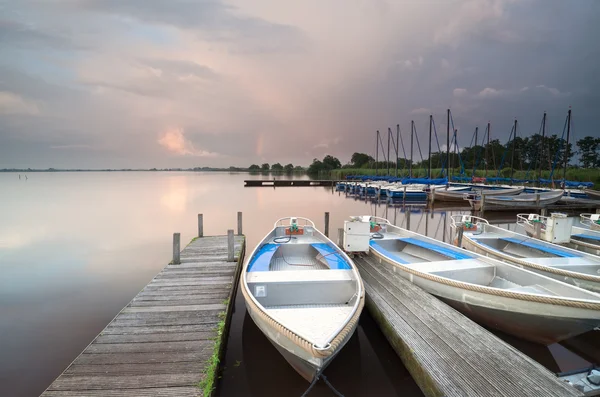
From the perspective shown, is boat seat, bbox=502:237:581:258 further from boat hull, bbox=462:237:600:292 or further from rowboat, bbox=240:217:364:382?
rowboat, bbox=240:217:364:382

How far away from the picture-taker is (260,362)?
560cm

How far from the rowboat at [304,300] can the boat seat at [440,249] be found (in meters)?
2.83

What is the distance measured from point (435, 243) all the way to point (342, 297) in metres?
4.48

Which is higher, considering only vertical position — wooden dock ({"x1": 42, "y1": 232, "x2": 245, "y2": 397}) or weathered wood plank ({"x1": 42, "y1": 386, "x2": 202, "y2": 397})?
wooden dock ({"x1": 42, "y1": 232, "x2": 245, "y2": 397})

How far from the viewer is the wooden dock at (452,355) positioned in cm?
367

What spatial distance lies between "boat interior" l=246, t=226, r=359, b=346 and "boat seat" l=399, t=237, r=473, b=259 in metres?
2.90

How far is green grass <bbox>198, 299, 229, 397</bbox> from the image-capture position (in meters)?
3.88

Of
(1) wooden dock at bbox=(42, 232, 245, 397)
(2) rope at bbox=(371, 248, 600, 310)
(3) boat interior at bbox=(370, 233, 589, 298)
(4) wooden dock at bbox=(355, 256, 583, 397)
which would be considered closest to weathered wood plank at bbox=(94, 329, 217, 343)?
(1) wooden dock at bbox=(42, 232, 245, 397)

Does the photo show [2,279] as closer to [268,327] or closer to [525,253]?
[268,327]

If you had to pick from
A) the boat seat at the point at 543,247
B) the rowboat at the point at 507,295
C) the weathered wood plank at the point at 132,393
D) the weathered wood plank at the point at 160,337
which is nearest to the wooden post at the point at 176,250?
the weathered wood plank at the point at 160,337

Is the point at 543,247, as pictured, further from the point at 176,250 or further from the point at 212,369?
the point at 176,250

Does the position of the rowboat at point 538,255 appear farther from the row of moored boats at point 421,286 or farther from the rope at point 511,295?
the rope at point 511,295

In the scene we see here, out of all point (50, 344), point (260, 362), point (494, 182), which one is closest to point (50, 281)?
point (50, 344)

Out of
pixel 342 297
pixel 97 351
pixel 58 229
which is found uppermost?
pixel 342 297
